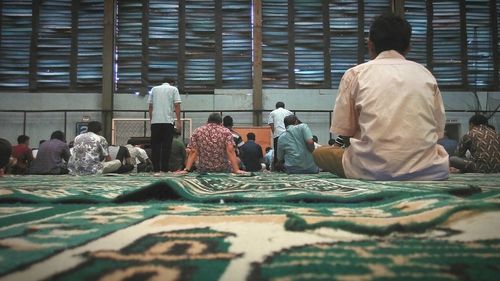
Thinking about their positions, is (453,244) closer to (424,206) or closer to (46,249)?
(424,206)

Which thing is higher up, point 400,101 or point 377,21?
point 377,21

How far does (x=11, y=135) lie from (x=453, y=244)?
9.98 m

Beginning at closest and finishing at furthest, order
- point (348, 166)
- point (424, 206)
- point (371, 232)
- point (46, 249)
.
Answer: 1. point (46, 249)
2. point (371, 232)
3. point (424, 206)
4. point (348, 166)

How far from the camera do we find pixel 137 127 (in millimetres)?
9148


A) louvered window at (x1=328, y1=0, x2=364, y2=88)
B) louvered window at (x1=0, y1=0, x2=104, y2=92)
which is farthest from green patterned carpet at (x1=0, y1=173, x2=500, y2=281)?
louvered window at (x1=0, y1=0, x2=104, y2=92)

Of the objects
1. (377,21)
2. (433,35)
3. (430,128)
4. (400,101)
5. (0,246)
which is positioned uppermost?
(433,35)

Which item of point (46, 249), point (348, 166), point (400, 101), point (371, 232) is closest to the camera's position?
point (46, 249)

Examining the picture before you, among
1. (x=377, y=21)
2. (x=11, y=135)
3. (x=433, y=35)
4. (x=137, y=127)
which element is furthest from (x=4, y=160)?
(x=433, y=35)

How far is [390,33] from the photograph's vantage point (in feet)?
7.61

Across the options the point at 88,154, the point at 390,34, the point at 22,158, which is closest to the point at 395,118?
the point at 390,34

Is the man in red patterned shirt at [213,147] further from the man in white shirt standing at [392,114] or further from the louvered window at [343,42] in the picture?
the louvered window at [343,42]

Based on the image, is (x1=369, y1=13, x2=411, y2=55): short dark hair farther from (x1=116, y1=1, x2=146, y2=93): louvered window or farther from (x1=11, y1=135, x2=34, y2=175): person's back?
(x1=116, y1=1, x2=146, y2=93): louvered window

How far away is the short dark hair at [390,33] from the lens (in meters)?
2.30

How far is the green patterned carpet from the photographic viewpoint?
62 centimetres
